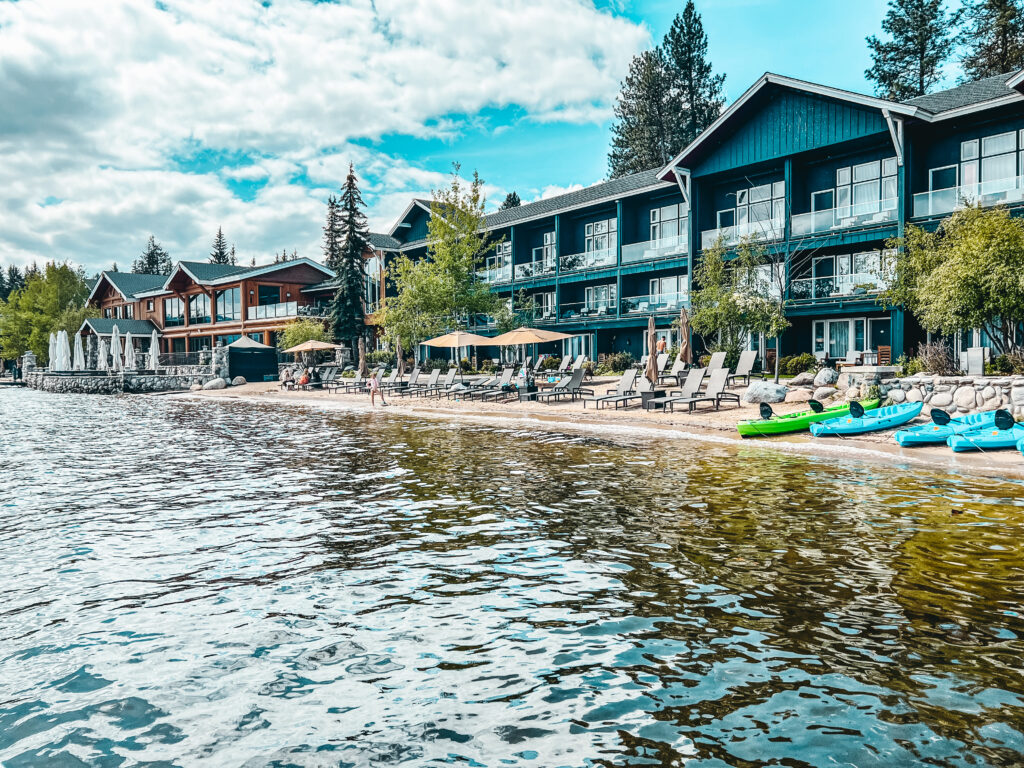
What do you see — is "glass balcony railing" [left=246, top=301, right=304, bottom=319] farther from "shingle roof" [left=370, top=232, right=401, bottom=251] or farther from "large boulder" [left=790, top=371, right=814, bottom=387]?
"large boulder" [left=790, top=371, right=814, bottom=387]

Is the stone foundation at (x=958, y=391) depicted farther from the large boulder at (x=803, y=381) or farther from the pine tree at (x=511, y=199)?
the pine tree at (x=511, y=199)

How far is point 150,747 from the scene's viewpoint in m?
3.79

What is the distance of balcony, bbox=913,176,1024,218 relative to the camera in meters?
20.6

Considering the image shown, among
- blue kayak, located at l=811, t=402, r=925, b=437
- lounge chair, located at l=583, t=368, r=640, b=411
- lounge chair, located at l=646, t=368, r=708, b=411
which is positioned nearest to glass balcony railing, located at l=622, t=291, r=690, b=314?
lounge chair, located at l=583, t=368, r=640, b=411

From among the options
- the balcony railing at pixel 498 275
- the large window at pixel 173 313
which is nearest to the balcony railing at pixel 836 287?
the balcony railing at pixel 498 275

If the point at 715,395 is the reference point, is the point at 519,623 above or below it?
below

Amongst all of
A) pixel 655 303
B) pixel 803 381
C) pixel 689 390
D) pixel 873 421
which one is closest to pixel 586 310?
pixel 655 303

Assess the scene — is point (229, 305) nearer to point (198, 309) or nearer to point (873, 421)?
point (198, 309)

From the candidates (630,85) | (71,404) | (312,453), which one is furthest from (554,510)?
(630,85)

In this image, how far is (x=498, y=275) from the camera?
4041 cm

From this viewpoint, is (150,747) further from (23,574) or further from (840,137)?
(840,137)

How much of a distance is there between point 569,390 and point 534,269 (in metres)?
17.2

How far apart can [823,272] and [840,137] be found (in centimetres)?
496

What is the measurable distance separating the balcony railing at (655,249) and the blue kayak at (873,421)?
1693cm
